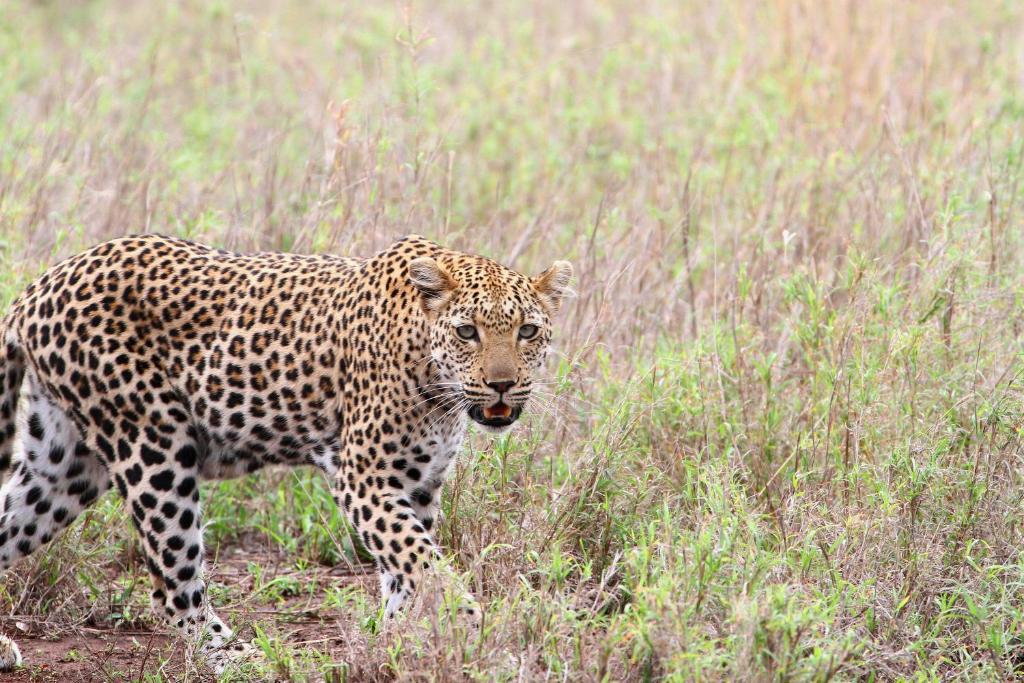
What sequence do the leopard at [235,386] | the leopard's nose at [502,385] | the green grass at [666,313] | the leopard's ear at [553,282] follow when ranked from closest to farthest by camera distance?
the green grass at [666,313] < the leopard's nose at [502,385] < the leopard at [235,386] < the leopard's ear at [553,282]

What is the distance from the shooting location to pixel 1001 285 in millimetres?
6887

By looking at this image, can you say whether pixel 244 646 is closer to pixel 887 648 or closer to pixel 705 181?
pixel 887 648

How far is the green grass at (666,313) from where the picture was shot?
4.79 metres

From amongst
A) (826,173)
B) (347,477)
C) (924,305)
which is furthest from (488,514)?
(826,173)

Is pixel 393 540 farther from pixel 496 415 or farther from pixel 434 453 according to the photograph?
pixel 496 415

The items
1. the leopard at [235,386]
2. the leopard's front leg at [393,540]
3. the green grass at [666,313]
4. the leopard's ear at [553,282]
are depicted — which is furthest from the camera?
the leopard's ear at [553,282]

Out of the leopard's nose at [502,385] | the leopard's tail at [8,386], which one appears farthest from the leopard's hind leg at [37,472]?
the leopard's nose at [502,385]

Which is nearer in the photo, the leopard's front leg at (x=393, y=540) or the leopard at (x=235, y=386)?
the leopard's front leg at (x=393, y=540)

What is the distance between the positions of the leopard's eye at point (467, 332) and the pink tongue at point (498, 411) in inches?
9.9

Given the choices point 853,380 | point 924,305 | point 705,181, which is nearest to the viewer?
point 853,380

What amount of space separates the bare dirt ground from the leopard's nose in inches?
36.1

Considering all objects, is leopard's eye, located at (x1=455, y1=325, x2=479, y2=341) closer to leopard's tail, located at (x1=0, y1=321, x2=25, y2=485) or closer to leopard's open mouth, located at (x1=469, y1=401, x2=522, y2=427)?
leopard's open mouth, located at (x1=469, y1=401, x2=522, y2=427)

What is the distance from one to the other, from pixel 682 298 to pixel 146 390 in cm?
326

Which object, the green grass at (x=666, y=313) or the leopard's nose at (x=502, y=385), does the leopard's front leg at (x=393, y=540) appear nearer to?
the green grass at (x=666, y=313)
